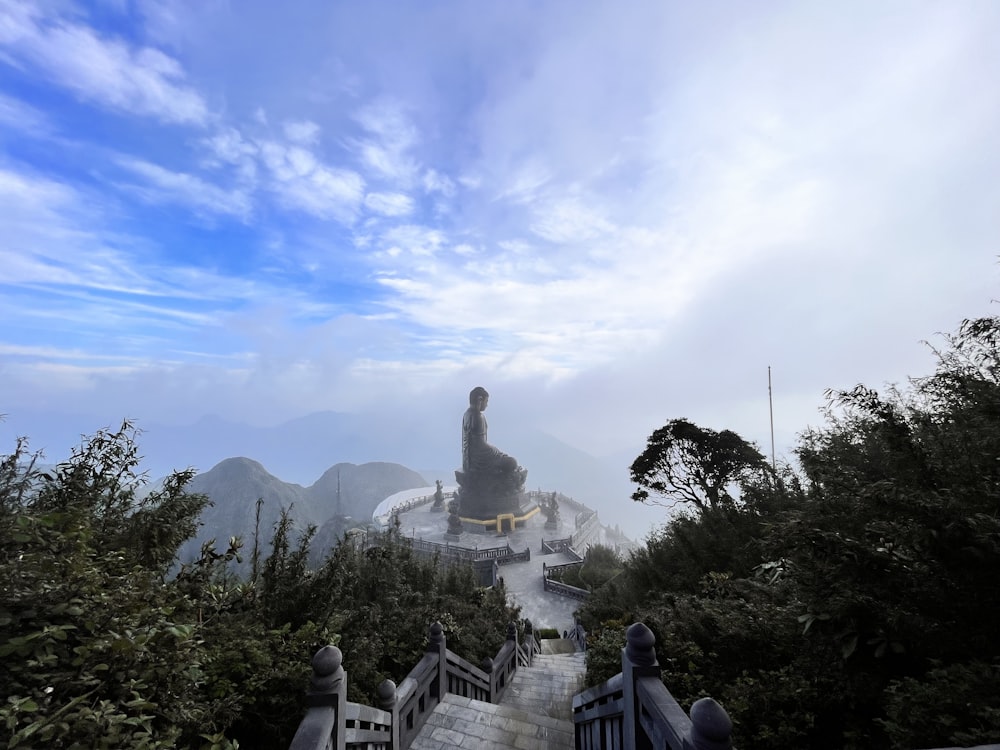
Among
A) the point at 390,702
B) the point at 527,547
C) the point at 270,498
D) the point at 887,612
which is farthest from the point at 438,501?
the point at 270,498

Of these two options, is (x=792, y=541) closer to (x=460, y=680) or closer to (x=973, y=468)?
(x=973, y=468)

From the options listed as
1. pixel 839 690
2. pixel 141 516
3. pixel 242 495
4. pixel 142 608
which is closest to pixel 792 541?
pixel 839 690

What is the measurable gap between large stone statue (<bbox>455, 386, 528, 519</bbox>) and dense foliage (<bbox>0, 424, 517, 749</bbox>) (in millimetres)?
24529

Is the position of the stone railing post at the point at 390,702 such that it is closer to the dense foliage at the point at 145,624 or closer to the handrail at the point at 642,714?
the dense foliage at the point at 145,624

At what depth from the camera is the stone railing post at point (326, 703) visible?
2.45 m

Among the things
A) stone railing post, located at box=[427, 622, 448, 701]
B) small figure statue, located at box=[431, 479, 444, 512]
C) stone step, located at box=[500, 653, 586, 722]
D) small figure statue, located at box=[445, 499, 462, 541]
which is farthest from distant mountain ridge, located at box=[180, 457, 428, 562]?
stone railing post, located at box=[427, 622, 448, 701]

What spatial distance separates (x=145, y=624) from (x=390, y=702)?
2.41 meters

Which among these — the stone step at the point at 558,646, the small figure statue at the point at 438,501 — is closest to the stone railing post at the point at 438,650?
the stone step at the point at 558,646

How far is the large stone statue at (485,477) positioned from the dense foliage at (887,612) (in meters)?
26.4

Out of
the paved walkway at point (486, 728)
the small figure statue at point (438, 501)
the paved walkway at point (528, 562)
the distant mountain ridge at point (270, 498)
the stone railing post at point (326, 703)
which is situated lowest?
A: the distant mountain ridge at point (270, 498)

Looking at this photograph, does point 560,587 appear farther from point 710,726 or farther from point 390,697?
point 710,726

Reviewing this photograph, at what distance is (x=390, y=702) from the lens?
385 centimetres

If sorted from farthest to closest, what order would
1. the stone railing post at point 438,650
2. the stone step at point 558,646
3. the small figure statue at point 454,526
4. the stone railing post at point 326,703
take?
the small figure statue at point 454,526 < the stone step at point 558,646 < the stone railing post at point 438,650 < the stone railing post at point 326,703

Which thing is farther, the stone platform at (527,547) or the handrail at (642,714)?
the stone platform at (527,547)
